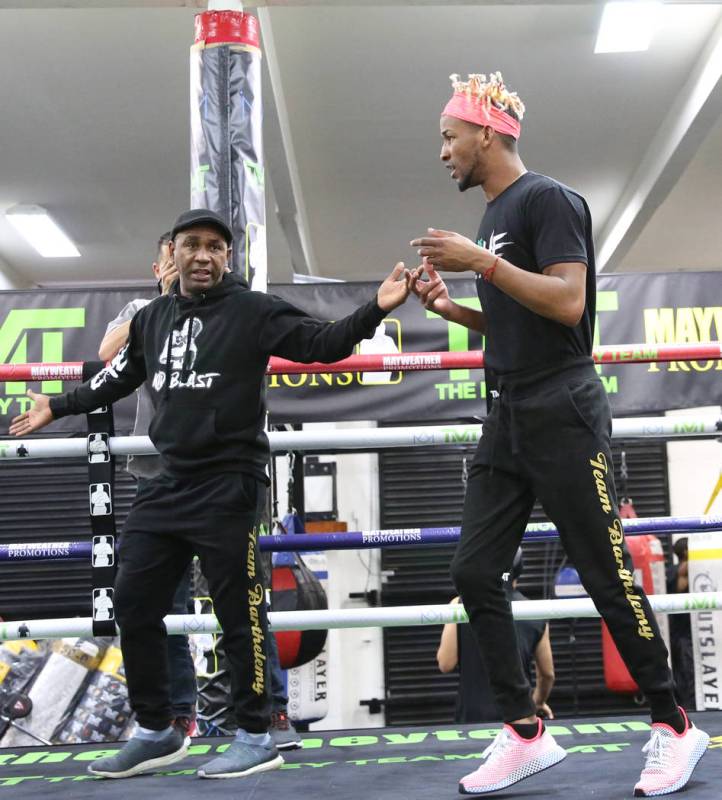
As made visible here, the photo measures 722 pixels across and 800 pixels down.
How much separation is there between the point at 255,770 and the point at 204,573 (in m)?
0.50

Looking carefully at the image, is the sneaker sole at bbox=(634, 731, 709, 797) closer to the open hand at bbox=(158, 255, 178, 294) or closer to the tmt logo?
the open hand at bbox=(158, 255, 178, 294)

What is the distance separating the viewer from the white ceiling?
623 centimetres

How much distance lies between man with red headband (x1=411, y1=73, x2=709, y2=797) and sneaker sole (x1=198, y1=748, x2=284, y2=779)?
0.58m

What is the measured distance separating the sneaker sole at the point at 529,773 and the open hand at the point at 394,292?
107cm

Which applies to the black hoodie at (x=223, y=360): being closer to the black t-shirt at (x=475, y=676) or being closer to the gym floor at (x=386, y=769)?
the gym floor at (x=386, y=769)

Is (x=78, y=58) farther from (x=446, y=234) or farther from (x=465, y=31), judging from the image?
(x=446, y=234)

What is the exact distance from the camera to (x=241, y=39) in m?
3.87

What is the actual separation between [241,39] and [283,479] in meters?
5.03

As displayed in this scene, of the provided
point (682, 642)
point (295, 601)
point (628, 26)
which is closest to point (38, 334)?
point (295, 601)

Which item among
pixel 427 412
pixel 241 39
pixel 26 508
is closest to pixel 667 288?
pixel 427 412

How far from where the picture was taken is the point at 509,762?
2100 millimetres

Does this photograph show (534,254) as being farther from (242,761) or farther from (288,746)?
(288,746)

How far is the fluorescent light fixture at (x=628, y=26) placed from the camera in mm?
5820

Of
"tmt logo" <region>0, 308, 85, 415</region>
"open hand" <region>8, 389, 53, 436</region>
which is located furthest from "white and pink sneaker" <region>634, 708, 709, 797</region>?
"tmt logo" <region>0, 308, 85, 415</region>
